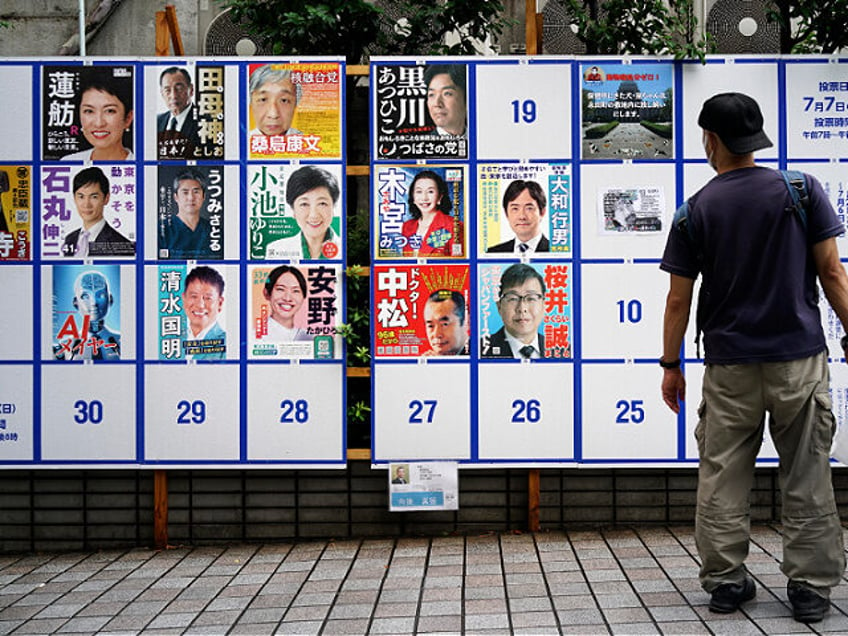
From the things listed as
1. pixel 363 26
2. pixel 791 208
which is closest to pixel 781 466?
pixel 791 208

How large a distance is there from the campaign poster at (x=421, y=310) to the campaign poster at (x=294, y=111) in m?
0.91

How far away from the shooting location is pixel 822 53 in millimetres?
6145

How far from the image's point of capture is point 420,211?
594cm

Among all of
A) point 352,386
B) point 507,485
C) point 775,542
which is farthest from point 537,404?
point 775,542

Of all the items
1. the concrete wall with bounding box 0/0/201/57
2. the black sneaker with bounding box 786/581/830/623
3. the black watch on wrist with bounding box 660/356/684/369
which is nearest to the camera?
the black sneaker with bounding box 786/581/830/623

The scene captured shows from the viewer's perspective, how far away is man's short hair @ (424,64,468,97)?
5926mm

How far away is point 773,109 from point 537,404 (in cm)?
Answer: 245

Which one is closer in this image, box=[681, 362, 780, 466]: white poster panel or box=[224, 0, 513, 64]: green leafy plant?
box=[681, 362, 780, 466]: white poster panel

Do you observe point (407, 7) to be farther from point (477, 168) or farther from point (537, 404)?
point (537, 404)

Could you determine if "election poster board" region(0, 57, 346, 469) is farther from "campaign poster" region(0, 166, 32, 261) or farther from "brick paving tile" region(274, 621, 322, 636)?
"brick paving tile" region(274, 621, 322, 636)

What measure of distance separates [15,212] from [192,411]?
68.7 inches

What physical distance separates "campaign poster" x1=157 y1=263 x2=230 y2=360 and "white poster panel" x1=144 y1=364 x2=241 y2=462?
0.35 feet

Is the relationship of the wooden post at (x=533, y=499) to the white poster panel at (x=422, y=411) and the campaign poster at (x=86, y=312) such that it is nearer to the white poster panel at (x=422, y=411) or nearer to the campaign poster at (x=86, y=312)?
the white poster panel at (x=422, y=411)

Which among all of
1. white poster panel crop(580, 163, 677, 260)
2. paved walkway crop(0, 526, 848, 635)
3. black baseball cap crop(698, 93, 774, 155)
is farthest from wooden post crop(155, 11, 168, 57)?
black baseball cap crop(698, 93, 774, 155)
